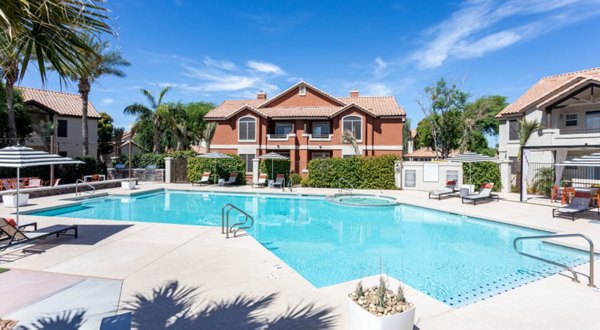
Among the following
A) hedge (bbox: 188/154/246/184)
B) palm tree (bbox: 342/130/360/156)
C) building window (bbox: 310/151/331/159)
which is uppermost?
palm tree (bbox: 342/130/360/156)

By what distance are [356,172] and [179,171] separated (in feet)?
49.9

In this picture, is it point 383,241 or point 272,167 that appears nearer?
point 383,241

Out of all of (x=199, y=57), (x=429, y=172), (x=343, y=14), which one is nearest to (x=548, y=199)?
(x=429, y=172)

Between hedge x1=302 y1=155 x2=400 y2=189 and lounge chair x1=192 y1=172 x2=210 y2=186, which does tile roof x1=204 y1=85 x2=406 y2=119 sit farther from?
lounge chair x1=192 y1=172 x2=210 y2=186

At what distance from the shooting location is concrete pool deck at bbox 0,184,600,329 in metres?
4.50

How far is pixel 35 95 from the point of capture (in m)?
30.7

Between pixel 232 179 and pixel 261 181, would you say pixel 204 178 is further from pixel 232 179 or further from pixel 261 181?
pixel 261 181

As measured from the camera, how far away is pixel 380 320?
11.6 feet

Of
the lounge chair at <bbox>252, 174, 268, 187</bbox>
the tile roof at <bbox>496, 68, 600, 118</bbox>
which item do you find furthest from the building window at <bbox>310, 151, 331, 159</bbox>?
the tile roof at <bbox>496, 68, 600, 118</bbox>

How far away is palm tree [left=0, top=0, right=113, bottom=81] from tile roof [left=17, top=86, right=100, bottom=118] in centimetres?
3360

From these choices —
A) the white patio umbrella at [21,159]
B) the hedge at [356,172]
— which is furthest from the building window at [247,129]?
the white patio umbrella at [21,159]

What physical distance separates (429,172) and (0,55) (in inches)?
908

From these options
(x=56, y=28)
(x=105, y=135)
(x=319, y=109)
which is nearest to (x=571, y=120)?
(x=319, y=109)

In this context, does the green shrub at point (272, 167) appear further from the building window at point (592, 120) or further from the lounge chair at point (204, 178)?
the building window at point (592, 120)
